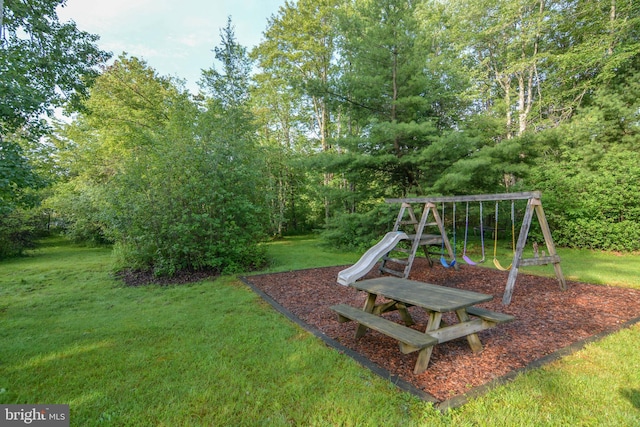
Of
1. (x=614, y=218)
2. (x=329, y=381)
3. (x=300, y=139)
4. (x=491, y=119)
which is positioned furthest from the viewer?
(x=300, y=139)

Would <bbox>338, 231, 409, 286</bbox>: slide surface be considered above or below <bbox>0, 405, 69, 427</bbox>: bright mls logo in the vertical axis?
above

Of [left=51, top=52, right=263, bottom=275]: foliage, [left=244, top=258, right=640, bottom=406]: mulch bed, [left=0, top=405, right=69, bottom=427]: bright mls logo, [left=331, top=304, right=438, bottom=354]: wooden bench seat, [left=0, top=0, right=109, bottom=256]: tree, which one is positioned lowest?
[left=244, top=258, right=640, bottom=406]: mulch bed

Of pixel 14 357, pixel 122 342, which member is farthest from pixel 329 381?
pixel 14 357

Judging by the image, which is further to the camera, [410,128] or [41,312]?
[410,128]

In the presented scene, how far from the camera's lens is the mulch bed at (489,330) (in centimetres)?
234

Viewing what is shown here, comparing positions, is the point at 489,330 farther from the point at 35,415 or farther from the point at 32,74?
the point at 32,74

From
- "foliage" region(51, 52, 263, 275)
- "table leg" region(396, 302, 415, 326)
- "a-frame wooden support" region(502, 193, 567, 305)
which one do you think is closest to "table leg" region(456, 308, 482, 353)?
"table leg" region(396, 302, 415, 326)

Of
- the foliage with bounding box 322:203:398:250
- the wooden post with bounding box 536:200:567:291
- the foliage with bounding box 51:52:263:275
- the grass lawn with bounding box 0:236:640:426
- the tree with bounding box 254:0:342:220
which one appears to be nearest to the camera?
the grass lawn with bounding box 0:236:640:426

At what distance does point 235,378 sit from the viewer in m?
2.32

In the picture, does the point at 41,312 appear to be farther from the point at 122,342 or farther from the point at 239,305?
the point at 239,305

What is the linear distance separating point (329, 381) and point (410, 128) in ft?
23.0

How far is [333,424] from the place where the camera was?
5.97ft

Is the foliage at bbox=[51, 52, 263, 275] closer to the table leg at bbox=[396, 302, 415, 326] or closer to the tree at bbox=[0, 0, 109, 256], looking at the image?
the tree at bbox=[0, 0, 109, 256]

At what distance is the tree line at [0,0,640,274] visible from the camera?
641 centimetres
